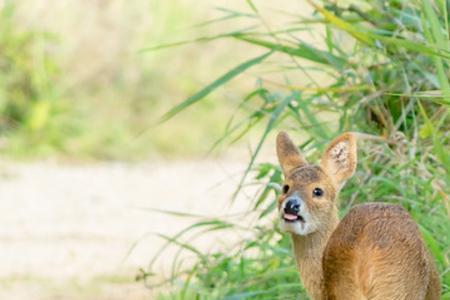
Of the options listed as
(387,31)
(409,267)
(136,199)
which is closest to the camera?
(409,267)

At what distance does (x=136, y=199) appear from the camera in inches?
463

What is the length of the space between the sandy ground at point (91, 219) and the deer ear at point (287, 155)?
271cm

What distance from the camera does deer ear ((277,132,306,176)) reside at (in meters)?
4.21

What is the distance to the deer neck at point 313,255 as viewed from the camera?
13.2 ft

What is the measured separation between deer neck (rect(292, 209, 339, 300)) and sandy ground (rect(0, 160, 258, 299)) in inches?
116

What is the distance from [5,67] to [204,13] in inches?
98.3

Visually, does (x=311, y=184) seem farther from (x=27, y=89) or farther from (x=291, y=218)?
(x=27, y=89)

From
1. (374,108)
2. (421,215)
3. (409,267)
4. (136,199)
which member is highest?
(136,199)

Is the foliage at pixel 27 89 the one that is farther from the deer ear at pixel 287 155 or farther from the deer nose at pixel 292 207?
the deer nose at pixel 292 207

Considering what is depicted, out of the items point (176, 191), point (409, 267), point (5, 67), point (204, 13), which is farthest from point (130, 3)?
point (409, 267)

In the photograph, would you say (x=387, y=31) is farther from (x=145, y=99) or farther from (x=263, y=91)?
(x=145, y=99)

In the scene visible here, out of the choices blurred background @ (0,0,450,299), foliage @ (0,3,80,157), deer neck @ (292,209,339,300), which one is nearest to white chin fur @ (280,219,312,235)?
deer neck @ (292,209,339,300)

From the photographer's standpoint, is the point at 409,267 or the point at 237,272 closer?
the point at 409,267

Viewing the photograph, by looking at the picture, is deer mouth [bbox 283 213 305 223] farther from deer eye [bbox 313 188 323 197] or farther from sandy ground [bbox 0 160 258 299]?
sandy ground [bbox 0 160 258 299]
